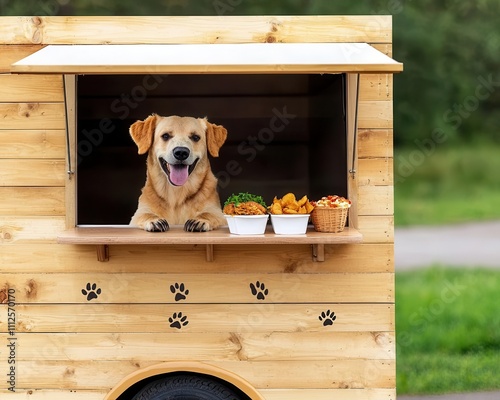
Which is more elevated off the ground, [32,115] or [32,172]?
[32,115]

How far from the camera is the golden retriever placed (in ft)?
13.0

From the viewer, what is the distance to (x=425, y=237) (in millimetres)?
14484

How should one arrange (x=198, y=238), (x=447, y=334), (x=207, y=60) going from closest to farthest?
(x=207, y=60) → (x=198, y=238) → (x=447, y=334)

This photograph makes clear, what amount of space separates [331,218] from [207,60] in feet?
3.14

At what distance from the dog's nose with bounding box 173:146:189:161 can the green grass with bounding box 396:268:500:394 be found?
11.1 ft

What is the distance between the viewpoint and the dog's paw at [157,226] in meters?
3.84

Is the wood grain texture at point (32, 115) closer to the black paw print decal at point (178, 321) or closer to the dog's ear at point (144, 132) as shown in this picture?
the dog's ear at point (144, 132)

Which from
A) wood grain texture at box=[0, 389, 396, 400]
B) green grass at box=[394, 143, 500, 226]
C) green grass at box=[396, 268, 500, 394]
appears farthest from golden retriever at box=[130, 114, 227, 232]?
green grass at box=[394, 143, 500, 226]

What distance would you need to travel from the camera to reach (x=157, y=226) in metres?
3.84

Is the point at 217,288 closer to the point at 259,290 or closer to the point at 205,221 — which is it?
the point at 259,290

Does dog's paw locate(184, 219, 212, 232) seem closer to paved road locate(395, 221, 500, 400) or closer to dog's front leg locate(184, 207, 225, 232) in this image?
dog's front leg locate(184, 207, 225, 232)

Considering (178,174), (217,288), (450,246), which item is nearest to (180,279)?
(217,288)

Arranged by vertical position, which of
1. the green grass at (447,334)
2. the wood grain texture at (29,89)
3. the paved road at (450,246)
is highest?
the wood grain texture at (29,89)

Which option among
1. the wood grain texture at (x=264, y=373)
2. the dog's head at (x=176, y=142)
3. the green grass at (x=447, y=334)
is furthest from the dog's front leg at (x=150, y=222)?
the green grass at (x=447, y=334)
